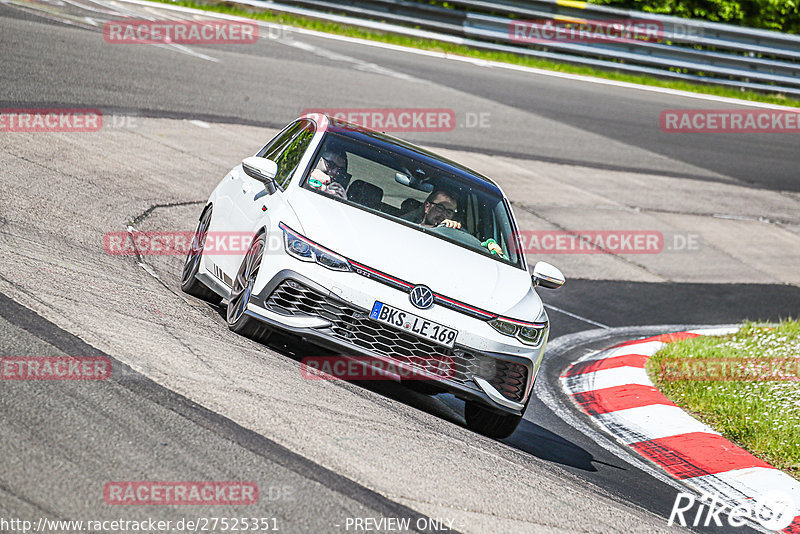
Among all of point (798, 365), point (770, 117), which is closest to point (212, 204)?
point (798, 365)

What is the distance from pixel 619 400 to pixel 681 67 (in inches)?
691

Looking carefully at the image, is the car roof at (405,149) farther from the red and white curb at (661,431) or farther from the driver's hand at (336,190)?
the red and white curb at (661,431)

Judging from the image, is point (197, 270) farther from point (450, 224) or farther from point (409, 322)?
point (409, 322)

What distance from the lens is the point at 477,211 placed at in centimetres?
740

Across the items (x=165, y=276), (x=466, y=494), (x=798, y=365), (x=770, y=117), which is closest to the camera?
(x=466, y=494)

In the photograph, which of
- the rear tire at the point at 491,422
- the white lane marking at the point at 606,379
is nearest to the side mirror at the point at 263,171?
the rear tire at the point at 491,422

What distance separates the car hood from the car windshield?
0.20 metres

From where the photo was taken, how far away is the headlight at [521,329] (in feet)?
20.5

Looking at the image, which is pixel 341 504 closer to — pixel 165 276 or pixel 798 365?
pixel 165 276

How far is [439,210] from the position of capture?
7.21m

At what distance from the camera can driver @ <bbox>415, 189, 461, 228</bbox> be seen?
712 centimetres

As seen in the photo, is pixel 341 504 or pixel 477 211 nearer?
pixel 341 504

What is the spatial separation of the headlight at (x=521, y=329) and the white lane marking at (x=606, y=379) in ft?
7.17

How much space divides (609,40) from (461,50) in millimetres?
3485
